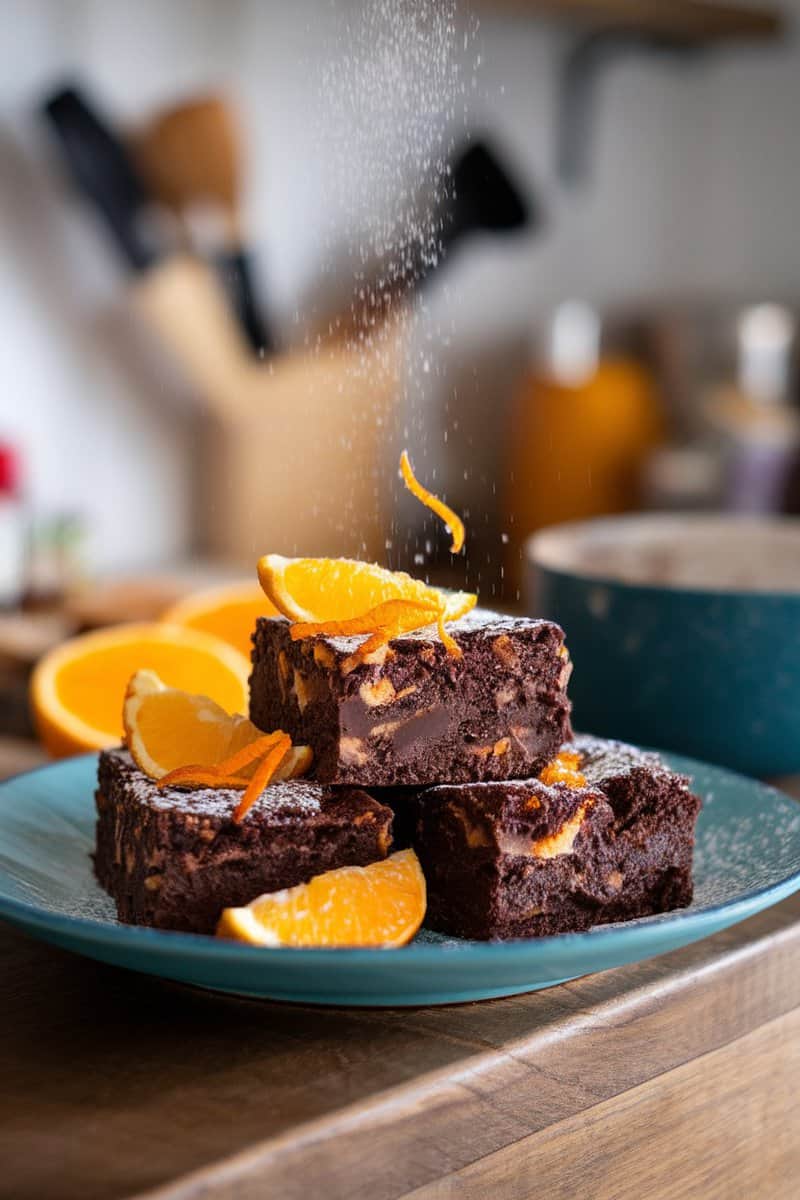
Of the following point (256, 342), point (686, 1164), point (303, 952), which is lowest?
point (686, 1164)

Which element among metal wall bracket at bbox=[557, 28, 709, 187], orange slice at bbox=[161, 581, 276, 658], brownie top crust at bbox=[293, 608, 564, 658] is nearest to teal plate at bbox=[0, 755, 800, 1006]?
brownie top crust at bbox=[293, 608, 564, 658]

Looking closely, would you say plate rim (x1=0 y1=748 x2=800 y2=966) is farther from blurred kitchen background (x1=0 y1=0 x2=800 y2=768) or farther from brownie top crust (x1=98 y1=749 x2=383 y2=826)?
blurred kitchen background (x1=0 y1=0 x2=800 y2=768)

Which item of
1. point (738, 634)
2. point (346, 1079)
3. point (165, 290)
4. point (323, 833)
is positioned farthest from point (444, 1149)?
point (165, 290)

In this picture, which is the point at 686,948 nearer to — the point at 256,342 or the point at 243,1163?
the point at 243,1163

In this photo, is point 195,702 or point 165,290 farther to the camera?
point 165,290

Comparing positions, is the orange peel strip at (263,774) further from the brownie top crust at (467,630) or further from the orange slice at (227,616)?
the orange slice at (227,616)

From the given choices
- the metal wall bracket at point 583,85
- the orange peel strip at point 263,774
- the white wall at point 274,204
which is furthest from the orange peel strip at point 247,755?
the metal wall bracket at point 583,85
